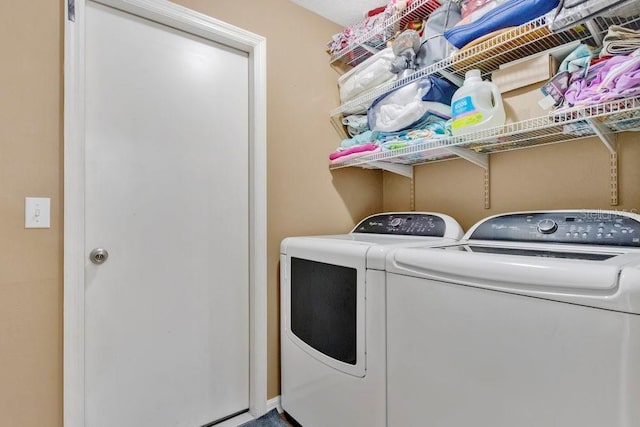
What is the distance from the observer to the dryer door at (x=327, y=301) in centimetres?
130

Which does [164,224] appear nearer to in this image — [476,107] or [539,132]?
[476,107]

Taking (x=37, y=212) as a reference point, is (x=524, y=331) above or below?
below

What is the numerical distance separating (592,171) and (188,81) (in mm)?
1941

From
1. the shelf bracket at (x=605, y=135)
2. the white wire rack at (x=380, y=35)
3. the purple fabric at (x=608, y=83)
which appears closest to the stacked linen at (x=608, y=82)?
the purple fabric at (x=608, y=83)

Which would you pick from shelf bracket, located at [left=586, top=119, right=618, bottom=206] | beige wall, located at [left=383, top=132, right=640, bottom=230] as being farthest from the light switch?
shelf bracket, located at [left=586, top=119, right=618, bottom=206]

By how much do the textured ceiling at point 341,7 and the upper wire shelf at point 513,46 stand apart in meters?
0.60

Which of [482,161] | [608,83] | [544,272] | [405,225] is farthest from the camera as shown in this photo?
[405,225]

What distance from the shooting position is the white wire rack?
1625mm

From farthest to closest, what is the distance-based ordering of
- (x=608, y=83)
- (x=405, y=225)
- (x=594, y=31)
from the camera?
(x=405, y=225), (x=594, y=31), (x=608, y=83)

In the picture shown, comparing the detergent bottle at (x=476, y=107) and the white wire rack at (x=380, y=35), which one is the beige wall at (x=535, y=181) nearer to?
the detergent bottle at (x=476, y=107)

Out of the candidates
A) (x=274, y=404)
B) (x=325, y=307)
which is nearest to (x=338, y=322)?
(x=325, y=307)

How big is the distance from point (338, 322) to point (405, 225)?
0.73 m

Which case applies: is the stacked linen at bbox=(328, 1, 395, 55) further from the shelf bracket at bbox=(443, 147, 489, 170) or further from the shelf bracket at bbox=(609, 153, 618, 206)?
the shelf bracket at bbox=(609, 153, 618, 206)

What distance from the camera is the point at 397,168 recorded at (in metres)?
2.06
